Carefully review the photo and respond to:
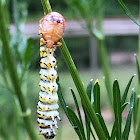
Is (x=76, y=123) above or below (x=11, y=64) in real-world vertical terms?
below

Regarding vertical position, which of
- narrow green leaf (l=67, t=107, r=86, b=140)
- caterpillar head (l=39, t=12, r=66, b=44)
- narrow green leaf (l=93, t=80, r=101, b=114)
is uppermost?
caterpillar head (l=39, t=12, r=66, b=44)

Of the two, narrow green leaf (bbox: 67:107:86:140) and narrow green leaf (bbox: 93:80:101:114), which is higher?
narrow green leaf (bbox: 93:80:101:114)

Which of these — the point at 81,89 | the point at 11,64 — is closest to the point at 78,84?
the point at 81,89

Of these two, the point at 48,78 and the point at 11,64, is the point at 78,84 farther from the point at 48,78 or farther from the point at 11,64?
the point at 11,64

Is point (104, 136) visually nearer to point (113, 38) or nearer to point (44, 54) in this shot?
point (44, 54)

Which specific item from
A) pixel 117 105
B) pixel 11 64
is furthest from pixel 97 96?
pixel 11 64

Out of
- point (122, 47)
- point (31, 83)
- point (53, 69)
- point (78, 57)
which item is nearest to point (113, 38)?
point (122, 47)

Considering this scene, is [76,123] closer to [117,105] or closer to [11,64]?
[117,105]

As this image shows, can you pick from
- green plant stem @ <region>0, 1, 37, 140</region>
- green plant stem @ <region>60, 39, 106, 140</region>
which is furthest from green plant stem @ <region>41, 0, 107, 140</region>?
green plant stem @ <region>0, 1, 37, 140</region>

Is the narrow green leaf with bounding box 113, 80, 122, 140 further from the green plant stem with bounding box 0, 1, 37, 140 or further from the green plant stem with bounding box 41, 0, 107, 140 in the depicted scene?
the green plant stem with bounding box 0, 1, 37, 140

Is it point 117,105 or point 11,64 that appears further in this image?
point 11,64
